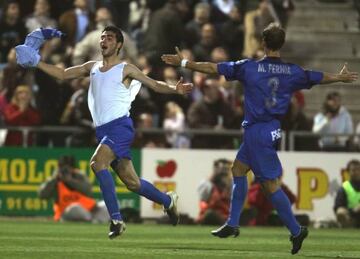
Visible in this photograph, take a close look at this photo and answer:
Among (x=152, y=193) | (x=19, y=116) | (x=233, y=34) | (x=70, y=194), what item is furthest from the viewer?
(x=233, y=34)

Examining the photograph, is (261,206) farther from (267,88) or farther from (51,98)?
(267,88)

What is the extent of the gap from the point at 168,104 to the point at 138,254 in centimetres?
1018

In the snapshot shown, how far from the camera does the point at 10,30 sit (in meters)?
24.4

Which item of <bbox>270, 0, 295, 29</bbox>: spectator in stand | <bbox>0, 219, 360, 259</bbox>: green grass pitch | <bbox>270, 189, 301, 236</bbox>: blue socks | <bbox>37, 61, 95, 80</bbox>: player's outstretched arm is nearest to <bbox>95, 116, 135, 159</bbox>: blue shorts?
<bbox>37, 61, 95, 80</bbox>: player's outstretched arm

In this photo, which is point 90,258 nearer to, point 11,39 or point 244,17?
point 11,39

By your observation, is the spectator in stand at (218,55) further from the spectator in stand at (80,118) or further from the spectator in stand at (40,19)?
the spectator in stand at (40,19)

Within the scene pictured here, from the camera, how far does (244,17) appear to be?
88.8ft

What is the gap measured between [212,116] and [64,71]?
8.43 m

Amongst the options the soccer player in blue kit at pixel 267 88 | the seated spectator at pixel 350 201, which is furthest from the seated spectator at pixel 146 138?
the soccer player in blue kit at pixel 267 88

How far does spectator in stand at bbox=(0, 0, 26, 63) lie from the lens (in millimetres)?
24297

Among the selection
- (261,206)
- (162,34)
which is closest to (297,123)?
→ (261,206)

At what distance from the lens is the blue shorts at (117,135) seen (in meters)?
15.5

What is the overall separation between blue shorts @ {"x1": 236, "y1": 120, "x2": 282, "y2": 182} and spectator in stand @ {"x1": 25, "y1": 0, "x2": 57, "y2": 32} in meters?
10.5

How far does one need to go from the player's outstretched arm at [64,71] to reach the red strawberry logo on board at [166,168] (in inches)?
293
